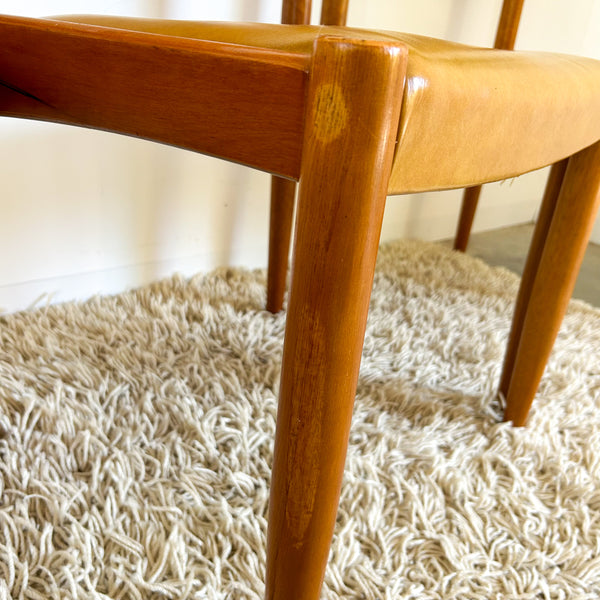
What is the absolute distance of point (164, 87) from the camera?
Result: 0.32 metres

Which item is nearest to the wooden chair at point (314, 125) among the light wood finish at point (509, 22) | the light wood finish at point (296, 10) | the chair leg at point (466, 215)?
the light wood finish at point (296, 10)

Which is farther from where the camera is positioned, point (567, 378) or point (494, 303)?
point (494, 303)

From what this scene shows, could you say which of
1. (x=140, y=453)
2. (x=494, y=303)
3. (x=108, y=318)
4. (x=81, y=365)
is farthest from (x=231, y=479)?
(x=494, y=303)

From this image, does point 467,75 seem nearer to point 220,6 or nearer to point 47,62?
point 47,62

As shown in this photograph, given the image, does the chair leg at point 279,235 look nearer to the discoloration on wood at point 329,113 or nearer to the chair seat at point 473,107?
the chair seat at point 473,107

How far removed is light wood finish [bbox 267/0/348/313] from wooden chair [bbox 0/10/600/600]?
358 millimetres

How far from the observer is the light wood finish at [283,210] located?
73 cm

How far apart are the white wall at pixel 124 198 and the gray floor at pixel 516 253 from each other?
19.2 inches

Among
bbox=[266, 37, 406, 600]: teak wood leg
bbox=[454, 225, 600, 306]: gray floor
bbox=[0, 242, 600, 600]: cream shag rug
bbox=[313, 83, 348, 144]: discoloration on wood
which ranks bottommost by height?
bbox=[454, 225, 600, 306]: gray floor

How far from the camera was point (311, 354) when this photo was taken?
0.30 m

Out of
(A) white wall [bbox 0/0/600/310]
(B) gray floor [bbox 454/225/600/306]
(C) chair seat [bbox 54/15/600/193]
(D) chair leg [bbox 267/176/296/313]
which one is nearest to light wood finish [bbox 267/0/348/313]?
(D) chair leg [bbox 267/176/296/313]

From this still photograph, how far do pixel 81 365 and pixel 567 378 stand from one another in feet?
2.18

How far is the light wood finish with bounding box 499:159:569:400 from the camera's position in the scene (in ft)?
2.03

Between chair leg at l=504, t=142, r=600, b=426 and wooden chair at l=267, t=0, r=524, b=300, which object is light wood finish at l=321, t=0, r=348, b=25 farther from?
chair leg at l=504, t=142, r=600, b=426
